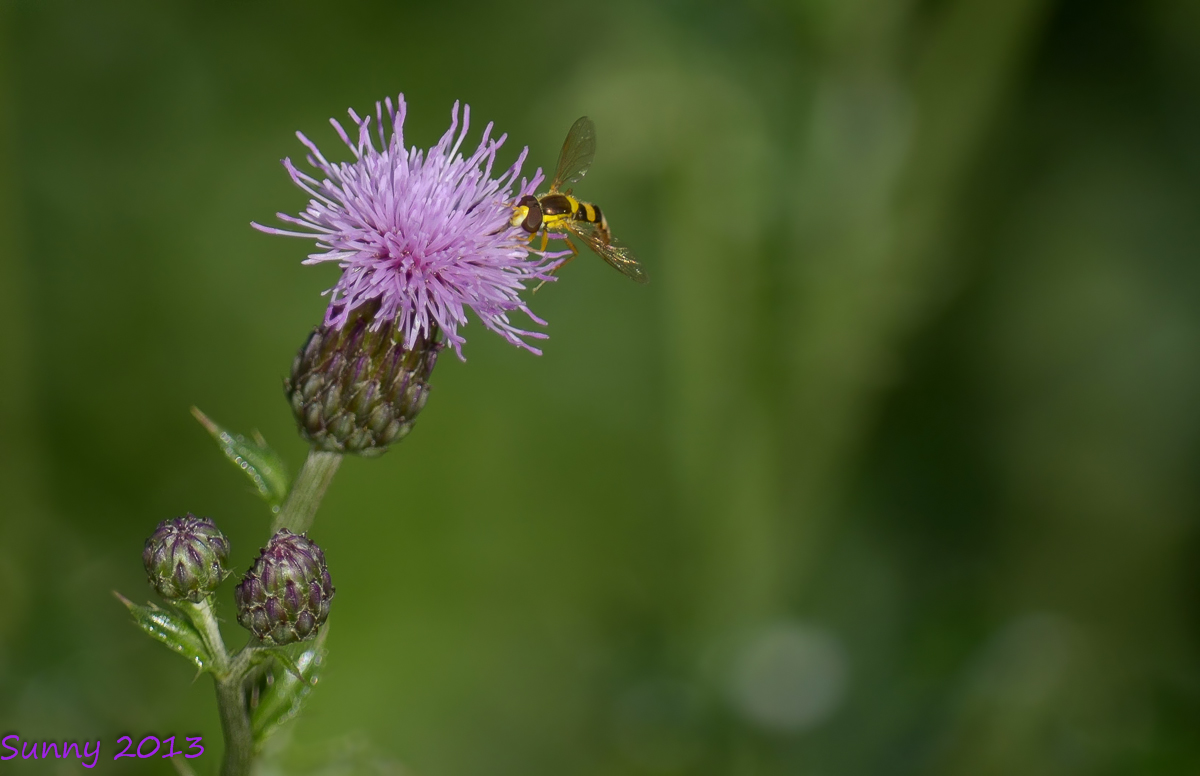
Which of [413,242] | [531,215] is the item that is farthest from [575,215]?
[413,242]

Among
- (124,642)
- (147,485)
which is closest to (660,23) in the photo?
(147,485)

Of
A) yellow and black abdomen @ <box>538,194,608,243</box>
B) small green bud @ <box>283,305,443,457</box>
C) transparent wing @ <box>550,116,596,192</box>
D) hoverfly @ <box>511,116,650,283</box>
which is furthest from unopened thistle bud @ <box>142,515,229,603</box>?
transparent wing @ <box>550,116,596,192</box>

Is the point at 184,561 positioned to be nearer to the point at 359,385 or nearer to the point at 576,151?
the point at 359,385

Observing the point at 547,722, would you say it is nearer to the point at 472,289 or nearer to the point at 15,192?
the point at 472,289

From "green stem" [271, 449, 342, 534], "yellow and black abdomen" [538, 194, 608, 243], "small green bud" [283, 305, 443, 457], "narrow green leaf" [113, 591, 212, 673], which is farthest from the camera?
"yellow and black abdomen" [538, 194, 608, 243]

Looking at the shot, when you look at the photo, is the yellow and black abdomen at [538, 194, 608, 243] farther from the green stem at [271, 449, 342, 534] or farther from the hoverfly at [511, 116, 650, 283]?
the green stem at [271, 449, 342, 534]

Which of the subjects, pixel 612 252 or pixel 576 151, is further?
pixel 576 151
